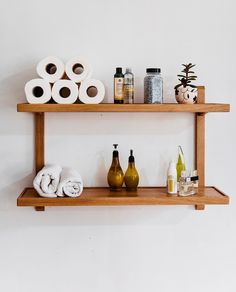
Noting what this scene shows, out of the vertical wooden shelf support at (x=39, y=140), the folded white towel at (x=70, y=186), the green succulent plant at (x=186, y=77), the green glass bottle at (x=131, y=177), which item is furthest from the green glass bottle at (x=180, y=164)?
the vertical wooden shelf support at (x=39, y=140)

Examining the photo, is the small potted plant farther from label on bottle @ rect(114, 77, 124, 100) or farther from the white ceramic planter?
label on bottle @ rect(114, 77, 124, 100)

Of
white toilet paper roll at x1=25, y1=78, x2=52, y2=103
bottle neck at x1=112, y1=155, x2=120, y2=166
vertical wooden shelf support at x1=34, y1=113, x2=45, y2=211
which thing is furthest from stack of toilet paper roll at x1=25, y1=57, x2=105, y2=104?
bottle neck at x1=112, y1=155, x2=120, y2=166

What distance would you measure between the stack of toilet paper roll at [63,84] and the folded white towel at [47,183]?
271 millimetres

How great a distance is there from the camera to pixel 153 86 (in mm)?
1835

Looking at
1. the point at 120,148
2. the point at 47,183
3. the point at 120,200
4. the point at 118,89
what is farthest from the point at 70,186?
the point at 118,89

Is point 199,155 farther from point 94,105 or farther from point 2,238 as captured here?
point 2,238

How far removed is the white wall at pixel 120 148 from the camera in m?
1.96

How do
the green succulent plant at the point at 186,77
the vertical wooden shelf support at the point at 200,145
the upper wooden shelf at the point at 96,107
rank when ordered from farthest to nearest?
the vertical wooden shelf support at the point at 200,145 → the green succulent plant at the point at 186,77 → the upper wooden shelf at the point at 96,107

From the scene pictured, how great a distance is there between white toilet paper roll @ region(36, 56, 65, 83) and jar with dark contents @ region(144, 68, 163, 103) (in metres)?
0.33

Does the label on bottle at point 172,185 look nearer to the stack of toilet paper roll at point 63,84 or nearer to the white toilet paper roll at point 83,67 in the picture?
the stack of toilet paper roll at point 63,84

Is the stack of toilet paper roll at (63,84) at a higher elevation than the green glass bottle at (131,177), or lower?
higher

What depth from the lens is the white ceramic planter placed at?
6.05ft

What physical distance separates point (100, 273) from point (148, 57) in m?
0.93

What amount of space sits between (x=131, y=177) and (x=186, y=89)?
41 centimetres
